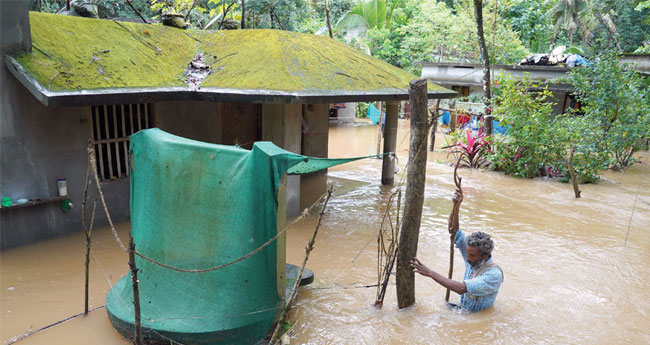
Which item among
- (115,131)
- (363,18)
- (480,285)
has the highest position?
(363,18)

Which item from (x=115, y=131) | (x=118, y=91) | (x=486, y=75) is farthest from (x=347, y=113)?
(x=118, y=91)

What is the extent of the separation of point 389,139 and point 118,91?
6.35 metres

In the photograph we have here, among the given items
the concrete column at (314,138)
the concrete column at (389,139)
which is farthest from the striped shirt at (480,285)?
the concrete column at (314,138)

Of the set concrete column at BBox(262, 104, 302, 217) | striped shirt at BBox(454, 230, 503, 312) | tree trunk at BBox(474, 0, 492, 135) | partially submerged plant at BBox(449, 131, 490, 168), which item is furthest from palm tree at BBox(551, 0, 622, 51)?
striped shirt at BBox(454, 230, 503, 312)

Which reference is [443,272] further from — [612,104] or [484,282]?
[612,104]

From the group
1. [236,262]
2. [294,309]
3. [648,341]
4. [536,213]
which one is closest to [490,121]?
[536,213]

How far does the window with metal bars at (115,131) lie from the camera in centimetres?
751

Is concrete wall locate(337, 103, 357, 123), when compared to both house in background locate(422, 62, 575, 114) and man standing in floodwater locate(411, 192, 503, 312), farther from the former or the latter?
man standing in floodwater locate(411, 192, 503, 312)

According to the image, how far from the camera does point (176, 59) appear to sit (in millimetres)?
8086

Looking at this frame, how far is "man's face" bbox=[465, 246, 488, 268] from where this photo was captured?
4.33m

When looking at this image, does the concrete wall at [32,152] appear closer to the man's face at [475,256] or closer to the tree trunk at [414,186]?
the tree trunk at [414,186]

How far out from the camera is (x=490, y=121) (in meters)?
13.4

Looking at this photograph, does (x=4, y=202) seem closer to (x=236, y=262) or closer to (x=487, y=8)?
(x=236, y=262)

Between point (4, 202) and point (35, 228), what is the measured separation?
2.25ft
